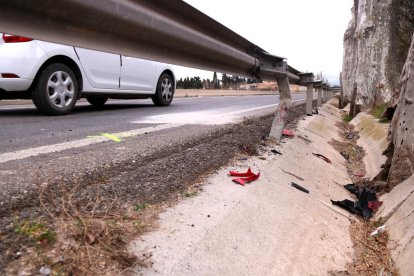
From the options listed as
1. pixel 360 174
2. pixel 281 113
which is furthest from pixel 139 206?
pixel 360 174

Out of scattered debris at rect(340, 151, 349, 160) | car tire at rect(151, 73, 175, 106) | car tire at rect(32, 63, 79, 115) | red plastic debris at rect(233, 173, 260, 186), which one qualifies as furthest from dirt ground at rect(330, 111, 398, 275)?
car tire at rect(151, 73, 175, 106)

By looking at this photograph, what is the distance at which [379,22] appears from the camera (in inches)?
386

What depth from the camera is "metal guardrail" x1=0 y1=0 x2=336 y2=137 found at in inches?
64.2

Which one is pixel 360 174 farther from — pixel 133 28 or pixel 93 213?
pixel 93 213

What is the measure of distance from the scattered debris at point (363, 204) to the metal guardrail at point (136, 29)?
1.50m

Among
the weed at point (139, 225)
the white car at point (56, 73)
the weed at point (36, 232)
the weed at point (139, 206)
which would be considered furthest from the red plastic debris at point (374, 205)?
the white car at point (56, 73)

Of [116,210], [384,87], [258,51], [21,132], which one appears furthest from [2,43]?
[384,87]

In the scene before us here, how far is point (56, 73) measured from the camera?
6.27 m

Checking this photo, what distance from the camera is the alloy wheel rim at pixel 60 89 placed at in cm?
626

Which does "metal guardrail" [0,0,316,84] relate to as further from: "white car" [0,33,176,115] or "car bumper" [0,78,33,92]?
"car bumper" [0,78,33,92]

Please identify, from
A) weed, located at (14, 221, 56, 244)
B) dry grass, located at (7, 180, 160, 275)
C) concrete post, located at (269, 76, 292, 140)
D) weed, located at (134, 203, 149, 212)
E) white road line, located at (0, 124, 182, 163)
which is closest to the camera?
dry grass, located at (7, 180, 160, 275)

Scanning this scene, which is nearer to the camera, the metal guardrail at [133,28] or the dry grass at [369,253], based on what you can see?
the metal guardrail at [133,28]

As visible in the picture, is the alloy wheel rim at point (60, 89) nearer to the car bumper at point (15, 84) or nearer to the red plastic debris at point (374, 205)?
the car bumper at point (15, 84)

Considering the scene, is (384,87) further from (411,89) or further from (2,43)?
(2,43)
